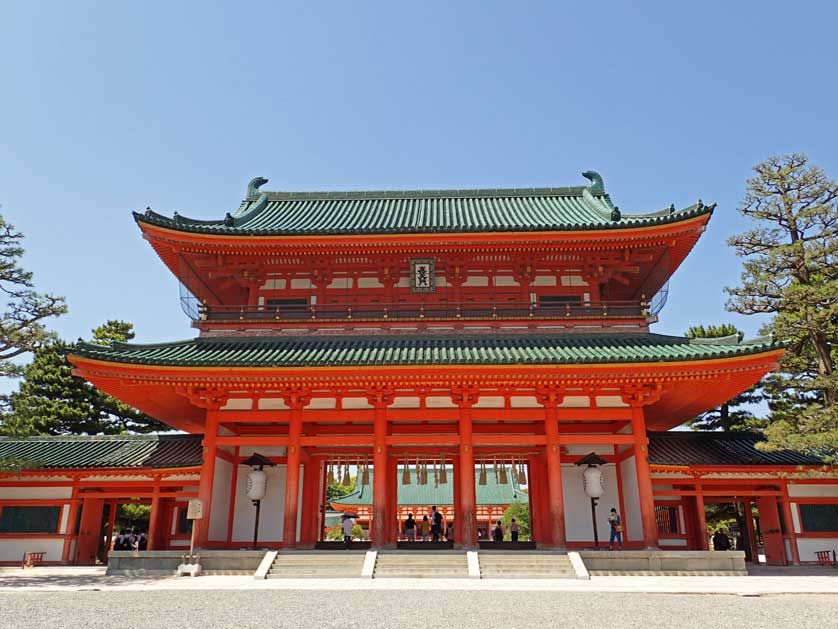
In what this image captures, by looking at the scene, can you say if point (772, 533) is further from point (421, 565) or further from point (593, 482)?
point (421, 565)

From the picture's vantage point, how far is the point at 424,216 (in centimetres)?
2459

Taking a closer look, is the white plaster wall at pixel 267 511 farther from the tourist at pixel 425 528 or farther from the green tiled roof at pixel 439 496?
the green tiled roof at pixel 439 496

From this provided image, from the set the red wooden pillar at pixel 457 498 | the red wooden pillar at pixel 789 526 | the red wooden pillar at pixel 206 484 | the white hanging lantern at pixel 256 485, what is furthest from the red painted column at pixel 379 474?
the red wooden pillar at pixel 789 526

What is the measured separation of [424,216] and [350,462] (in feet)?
33.9

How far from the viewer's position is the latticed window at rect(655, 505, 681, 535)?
20562mm

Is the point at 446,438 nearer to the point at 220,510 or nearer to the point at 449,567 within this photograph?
the point at 449,567

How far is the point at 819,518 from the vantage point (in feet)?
64.2

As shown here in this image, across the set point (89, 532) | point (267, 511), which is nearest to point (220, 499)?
point (267, 511)

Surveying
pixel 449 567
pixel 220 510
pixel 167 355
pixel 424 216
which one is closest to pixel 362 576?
pixel 449 567

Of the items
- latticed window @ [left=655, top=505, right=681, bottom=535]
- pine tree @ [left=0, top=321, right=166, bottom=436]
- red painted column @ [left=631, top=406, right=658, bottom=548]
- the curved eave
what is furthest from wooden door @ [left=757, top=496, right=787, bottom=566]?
pine tree @ [left=0, top=321, right=166, bottom=436]

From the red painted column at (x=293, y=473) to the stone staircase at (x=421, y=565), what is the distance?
2860 millimetres

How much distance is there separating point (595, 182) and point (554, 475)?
13799 millimetres

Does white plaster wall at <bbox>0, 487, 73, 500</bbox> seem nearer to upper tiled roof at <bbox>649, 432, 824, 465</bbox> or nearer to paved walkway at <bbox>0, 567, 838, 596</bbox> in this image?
paved walkway at <bbox>0, 567, 838, 596</bbox>

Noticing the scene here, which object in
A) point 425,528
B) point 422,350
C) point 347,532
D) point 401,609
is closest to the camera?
point 401,609
